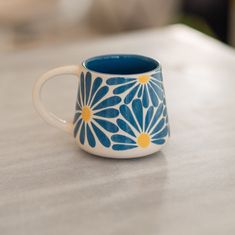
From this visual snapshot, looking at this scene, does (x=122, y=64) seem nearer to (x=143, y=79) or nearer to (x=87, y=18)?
(x=143, y=79)

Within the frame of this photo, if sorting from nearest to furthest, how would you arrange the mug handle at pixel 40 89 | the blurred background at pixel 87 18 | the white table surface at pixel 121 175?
the white table surface at pixel 121 175 < the mug handle at pixel 40 89 < the blurred background at pixel 87 18

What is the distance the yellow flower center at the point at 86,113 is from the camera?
553mm

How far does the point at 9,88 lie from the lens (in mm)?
848

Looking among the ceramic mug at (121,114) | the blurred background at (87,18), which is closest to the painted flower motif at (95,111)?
the ceramic mug at (121,114)

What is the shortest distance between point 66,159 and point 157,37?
61cm

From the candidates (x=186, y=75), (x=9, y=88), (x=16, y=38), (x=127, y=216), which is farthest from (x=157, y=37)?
(x=16, y=38)

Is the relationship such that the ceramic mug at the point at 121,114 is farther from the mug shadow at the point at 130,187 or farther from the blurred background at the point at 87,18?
the blurred background at the point at 87,18

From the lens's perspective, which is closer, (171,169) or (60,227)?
(60,227)

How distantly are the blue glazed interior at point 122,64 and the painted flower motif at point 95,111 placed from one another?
2.2 inches

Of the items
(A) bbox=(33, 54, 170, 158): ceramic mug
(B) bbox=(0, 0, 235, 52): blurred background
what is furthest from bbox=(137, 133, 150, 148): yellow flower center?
(B) bbox=(0, 0, 235, 52): blurred background

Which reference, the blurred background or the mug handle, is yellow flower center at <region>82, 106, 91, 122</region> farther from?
the blurred background

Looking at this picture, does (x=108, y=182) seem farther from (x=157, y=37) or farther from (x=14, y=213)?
(x=157, y=37)

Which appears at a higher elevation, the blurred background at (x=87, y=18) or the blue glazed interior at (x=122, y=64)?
the blue glazed interior at (x=122, y=64)

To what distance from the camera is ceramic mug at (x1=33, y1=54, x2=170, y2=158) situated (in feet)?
1.77
